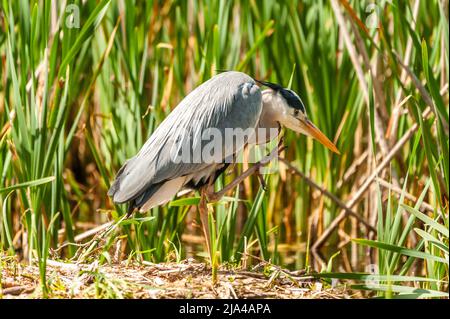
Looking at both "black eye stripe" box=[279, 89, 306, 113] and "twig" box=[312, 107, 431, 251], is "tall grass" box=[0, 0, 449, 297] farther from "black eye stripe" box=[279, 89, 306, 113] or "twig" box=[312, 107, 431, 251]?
"black eye stripe" box=[279, 89, 306, 113]

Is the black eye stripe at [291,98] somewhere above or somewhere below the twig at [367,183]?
above

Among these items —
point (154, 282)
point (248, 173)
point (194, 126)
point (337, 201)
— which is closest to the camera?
point (154, 282)

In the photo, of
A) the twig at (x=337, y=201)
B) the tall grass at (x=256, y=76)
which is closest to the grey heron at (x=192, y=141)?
the tall grass at (x=256, y=76)

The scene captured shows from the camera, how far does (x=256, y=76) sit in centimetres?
546

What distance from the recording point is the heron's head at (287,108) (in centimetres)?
370

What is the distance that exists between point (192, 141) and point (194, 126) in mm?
69

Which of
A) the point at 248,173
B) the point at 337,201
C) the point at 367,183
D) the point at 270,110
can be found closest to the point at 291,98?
the point at 270,110

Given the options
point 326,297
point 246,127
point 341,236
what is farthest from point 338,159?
point 326,297

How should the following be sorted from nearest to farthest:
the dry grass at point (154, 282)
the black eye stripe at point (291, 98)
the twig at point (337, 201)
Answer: the dry grass at point (154, 282) < the black eye stripe at point (291, 98) < the twig at point (337, 201)

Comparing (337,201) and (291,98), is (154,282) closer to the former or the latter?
(291,98)

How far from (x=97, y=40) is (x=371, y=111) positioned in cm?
223

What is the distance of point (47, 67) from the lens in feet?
11.3

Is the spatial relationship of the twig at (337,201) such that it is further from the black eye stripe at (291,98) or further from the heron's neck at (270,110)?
the black eye stripe at (291,98)

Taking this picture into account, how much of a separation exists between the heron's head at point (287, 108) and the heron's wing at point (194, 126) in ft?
0.58
